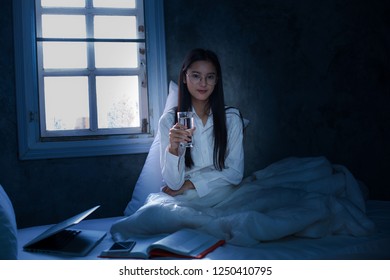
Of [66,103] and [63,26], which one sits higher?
[63,26]

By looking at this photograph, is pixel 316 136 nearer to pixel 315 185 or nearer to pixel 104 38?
pixel 315 185

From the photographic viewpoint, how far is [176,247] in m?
1.60

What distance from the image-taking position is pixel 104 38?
2.87 m

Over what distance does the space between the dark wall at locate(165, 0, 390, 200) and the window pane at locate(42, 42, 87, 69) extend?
736mm

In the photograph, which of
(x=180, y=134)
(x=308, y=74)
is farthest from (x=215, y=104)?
(x=308, y=74)

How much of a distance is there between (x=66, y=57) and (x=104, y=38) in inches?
10.9

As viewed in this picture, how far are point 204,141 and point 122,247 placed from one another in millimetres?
892

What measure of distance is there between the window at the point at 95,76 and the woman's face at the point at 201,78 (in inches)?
20.9

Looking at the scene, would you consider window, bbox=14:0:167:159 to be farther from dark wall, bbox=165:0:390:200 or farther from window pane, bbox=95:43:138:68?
dark wall, bbox=165:0:390:200

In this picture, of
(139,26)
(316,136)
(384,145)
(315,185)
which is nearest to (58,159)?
(139,26)

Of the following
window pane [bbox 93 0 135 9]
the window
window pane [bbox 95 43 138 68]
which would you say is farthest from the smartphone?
window pane [bbox 93 0 135 9]

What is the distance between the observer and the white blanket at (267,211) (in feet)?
5.78

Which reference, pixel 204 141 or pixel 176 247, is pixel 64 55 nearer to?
pixel 204 141

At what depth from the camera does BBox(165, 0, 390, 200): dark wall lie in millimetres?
3098
